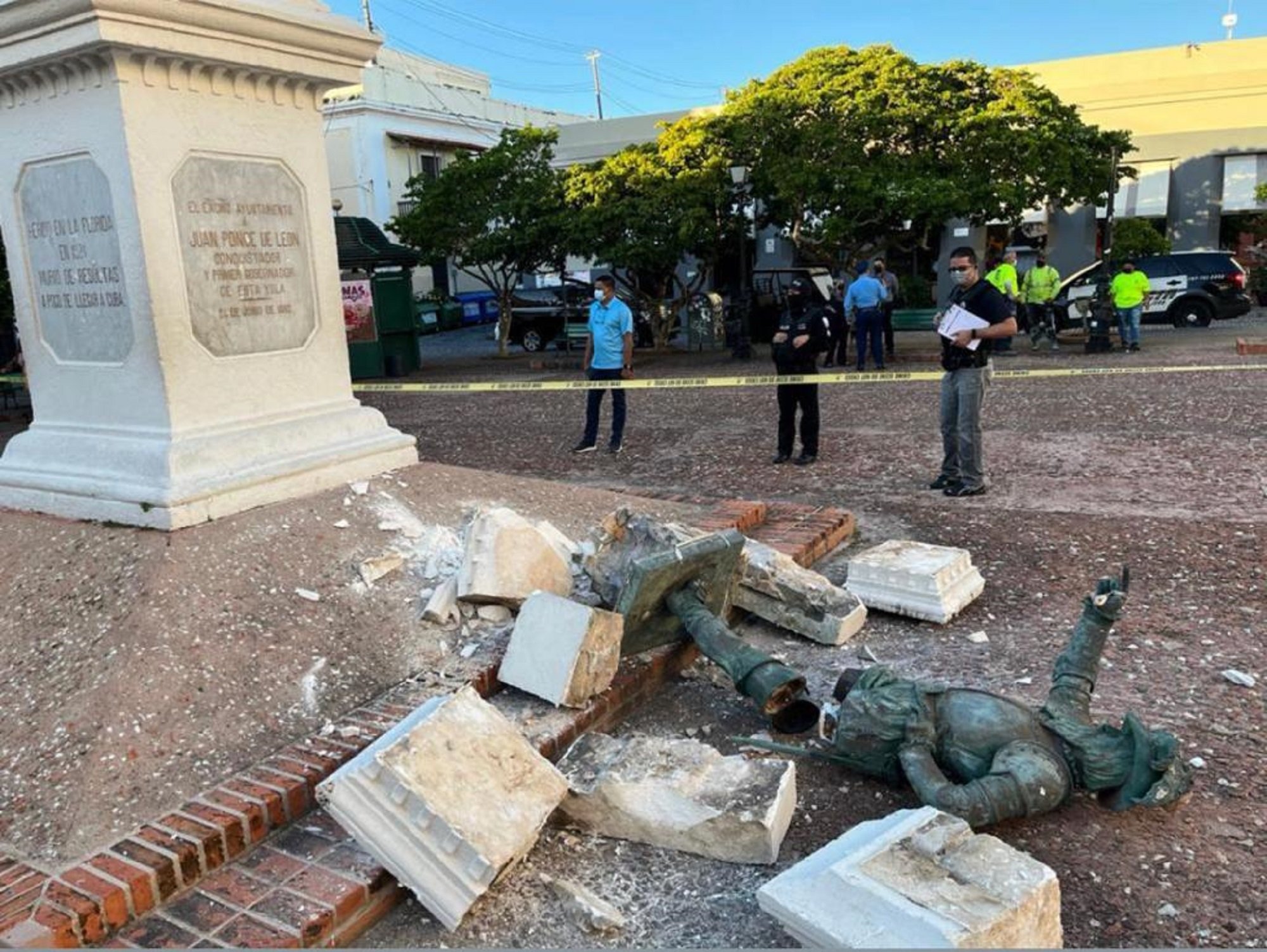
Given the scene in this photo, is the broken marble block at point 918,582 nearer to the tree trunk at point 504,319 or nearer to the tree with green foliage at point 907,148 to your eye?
the tree with green foliage at point 907,148

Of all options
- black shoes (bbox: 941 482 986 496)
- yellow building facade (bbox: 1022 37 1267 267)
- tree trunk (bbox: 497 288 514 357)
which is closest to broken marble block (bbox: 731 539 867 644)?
black shoes (bbox: 941 482 986 496)

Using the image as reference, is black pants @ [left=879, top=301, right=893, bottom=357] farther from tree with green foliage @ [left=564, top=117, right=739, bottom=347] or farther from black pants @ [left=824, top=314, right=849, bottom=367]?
tree with green foliage @ [left=564, top=117, right=739, bottom=347]

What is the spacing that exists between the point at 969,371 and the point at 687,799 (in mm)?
4696

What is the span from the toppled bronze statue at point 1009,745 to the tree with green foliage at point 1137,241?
76.1ft

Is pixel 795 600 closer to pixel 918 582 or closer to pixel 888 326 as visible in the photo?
pixel 918 582

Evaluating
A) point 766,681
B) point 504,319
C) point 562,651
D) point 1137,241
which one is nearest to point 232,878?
point 562,651

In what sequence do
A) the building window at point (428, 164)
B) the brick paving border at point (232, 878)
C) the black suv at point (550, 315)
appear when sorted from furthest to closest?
the building window at point (428, 164) → the black suv at point (550, 315) → the brick paving border at point (232, 878)

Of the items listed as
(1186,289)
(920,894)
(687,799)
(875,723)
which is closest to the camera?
(920,894)

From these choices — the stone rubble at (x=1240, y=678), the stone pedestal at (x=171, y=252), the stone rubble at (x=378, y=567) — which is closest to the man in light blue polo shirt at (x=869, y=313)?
the stone pedestal at (x=171, y=252)

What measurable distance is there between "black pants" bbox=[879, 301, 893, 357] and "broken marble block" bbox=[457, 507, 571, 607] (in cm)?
1231

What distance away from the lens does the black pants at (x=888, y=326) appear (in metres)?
15.8

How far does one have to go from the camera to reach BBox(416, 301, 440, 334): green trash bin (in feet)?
98.4

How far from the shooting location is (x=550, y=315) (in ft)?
73.4

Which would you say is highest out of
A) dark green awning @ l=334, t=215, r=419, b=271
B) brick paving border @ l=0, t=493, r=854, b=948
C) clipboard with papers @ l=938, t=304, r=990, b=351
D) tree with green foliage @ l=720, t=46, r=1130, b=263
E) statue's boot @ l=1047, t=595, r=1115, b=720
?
tree with green foliage @ l=720, t=46, r=1130, b=263
